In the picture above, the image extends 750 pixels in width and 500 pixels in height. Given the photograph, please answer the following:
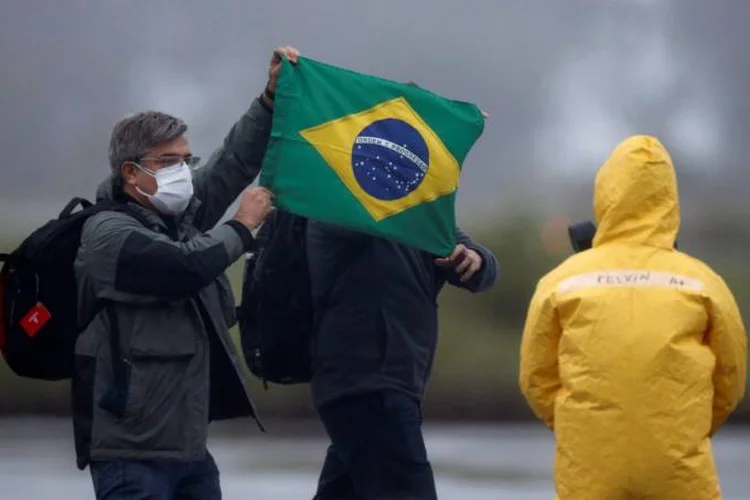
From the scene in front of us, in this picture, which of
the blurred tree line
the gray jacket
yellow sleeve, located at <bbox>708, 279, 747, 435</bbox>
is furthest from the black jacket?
Answer: the blurred tree line

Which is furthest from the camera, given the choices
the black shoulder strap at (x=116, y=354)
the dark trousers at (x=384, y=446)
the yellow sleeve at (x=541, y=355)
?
the dark trousers at (x=384, y=446)

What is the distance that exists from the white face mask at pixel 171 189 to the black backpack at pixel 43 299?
0.07m

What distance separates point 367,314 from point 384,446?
366 millimetres

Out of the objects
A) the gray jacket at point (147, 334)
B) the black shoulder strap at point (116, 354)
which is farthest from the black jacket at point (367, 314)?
the black shoulder strap at point (116, 354)

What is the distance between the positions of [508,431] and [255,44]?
81.7 inches

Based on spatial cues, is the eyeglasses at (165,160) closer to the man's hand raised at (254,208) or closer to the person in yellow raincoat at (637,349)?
the man's hand raised at (254,208)

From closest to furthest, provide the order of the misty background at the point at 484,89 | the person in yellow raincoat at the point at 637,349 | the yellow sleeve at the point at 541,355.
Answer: the person in yellow raincoat at the point at 637,349 < the yellow sleeve at the point at 541,355 < the misty background at the point at 484,89

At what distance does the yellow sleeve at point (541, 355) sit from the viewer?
4.58 metres

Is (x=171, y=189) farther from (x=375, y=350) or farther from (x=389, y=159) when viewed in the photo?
(x=375, y=350)

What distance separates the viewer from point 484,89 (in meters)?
8.40

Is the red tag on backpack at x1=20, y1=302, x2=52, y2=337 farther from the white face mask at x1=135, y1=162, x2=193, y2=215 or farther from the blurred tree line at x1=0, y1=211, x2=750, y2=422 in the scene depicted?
the blurred tree line at x1=0, y1=211, x2=750, y2=422

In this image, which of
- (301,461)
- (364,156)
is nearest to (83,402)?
(364,156)

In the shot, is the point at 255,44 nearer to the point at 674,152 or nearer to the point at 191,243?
the point at 674,152

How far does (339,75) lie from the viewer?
5211 millimetres
